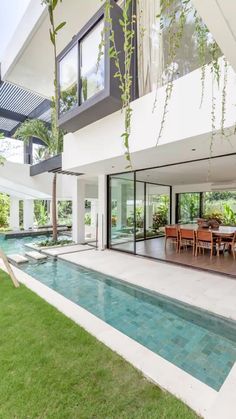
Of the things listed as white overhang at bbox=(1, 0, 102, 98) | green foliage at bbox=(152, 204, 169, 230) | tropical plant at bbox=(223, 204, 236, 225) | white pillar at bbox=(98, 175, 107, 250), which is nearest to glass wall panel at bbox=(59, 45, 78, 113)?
white overhang at bbox=(1, 0, 102, 98)

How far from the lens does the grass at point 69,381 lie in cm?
219

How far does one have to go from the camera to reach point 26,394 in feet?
7.79

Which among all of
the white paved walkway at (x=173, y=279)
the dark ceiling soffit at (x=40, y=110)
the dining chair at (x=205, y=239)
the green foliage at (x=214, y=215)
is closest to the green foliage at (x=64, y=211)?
the dark ceiling soffit at (x=40, y=110)

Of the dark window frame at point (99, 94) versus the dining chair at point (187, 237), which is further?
the dining chair at point (187, 237)

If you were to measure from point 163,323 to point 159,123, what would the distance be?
4.25 m

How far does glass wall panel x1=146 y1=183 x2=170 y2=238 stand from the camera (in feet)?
45.7

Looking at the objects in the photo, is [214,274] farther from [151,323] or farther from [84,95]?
[84,95]

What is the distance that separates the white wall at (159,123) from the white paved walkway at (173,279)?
3504 mm

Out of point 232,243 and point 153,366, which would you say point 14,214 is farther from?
point 153,366

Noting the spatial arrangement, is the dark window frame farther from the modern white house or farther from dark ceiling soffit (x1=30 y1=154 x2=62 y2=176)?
dark ceiling soffit (x1=30 y1=154 x2=62 y2=176)

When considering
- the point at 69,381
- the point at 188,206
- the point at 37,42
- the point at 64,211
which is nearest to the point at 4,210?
the point at 64,211

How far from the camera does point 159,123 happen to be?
5.14 m

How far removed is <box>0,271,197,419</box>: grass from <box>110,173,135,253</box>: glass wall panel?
6.30 m

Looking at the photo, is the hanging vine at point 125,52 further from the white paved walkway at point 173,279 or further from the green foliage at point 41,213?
the green foliage at point 41,213
